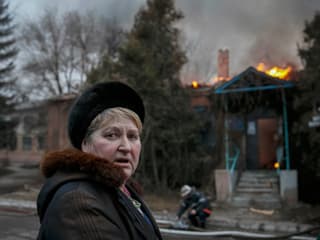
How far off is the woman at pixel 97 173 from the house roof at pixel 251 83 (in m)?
9.07

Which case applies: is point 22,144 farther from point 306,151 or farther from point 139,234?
point 139,234

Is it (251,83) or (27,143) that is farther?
(27,143)

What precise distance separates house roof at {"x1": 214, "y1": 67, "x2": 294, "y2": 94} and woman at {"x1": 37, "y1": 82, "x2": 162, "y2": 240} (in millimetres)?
9074

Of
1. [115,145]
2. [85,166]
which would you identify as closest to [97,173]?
[85,166]

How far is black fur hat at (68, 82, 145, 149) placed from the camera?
1.37 m

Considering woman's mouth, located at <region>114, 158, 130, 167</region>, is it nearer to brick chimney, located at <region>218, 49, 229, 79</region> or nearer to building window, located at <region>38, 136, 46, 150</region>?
brick chimney, located at <region>218, 49, 229, 79</region>

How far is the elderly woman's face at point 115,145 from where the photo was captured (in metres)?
1.36

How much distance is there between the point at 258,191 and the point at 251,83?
11.8 ft

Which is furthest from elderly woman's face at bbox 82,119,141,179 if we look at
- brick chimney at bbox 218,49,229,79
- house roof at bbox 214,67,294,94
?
brick chimney at bbox 218,49,229,79

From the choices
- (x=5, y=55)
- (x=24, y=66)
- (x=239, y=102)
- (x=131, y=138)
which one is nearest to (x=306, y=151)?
(x=239, y=102)

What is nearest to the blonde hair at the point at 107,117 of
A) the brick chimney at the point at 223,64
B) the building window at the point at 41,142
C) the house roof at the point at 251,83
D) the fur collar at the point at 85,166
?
the fur collar at the point at 85,166

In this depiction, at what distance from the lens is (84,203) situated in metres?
1.05

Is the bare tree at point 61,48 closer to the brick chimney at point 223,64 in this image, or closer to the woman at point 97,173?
the brick chimney at point 223,64

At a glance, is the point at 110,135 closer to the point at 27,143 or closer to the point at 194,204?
the point at 194,204
